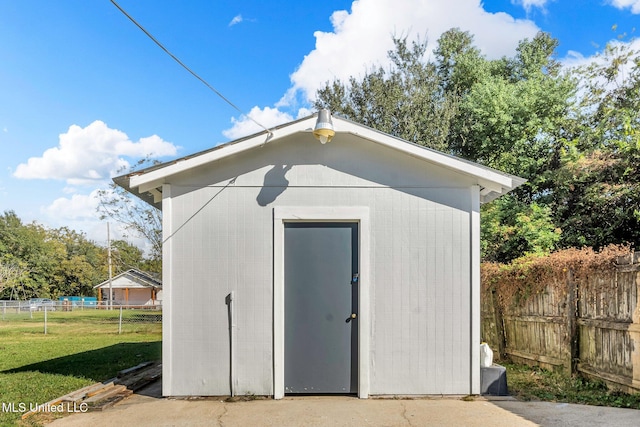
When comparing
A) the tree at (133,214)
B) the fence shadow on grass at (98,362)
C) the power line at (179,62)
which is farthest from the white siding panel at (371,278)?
the tree at (133,214)

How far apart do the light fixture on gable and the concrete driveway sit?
9.86 ft

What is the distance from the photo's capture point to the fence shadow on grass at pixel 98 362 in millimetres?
7930

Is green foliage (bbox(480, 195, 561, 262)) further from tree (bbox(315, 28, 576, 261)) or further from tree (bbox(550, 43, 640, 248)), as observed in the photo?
tree (bbox(550, 43, 640, 248))

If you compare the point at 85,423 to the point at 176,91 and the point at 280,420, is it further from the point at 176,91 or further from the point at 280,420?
the point at 176,91

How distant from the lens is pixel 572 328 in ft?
20.8

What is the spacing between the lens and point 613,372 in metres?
5.60

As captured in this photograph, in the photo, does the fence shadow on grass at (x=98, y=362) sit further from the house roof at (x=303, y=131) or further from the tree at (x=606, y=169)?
the tree at (x=606, y=169)

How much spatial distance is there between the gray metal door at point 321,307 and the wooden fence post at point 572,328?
318 cm

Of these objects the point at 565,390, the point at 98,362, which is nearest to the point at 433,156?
the point at 565,390

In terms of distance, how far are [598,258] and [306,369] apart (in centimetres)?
402

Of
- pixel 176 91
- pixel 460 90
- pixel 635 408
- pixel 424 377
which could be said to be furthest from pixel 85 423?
pixel 460 90

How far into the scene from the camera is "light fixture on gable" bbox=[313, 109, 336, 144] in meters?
5.11

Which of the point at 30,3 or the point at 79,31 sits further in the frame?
the point at 79,31

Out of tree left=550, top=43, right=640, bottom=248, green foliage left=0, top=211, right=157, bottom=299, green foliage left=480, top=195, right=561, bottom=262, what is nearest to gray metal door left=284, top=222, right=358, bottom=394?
tree left=550, top=43, right=640, bottom=248
